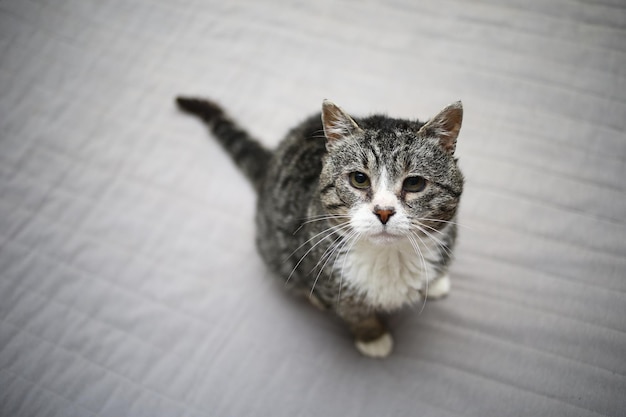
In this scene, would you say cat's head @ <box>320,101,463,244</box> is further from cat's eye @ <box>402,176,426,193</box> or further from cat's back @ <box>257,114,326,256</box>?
cat's back @ <box>257,114,326,256</box>

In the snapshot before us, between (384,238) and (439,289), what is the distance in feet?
1.36

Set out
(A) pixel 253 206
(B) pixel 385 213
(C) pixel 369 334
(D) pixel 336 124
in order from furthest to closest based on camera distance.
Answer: (A) pixel 253 206 → (C) pixel 369 334 → (D) pixel 336 124 → (B) pixel 385 213

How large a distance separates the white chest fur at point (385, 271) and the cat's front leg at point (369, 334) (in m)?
0.06

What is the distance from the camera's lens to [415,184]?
896 millimetres

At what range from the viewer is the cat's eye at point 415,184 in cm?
89

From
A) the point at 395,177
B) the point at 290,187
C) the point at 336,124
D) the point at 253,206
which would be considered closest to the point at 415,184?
the point at 395,177

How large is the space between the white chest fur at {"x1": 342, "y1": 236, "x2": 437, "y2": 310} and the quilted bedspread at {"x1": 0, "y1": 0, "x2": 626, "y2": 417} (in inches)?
8.0

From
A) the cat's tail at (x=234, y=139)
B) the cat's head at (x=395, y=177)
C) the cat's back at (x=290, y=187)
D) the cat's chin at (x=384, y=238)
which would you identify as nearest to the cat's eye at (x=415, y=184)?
the cat's head at (x=395, y=177)

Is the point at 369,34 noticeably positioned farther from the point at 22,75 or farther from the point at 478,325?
the point at 22,75

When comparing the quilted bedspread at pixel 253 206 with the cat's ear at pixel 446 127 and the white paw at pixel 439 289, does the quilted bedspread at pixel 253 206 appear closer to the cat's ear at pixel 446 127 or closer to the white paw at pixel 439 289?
the white paw at pixel 439 289

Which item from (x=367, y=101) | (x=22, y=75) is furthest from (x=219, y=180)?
(x=22, y=75)

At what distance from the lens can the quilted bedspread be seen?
1.10 m

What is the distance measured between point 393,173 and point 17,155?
1286 millimetres

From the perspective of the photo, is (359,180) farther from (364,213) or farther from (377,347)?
(377,347)
